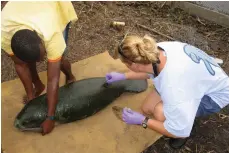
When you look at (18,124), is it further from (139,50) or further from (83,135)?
(139,50)

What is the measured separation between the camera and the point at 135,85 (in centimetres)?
296

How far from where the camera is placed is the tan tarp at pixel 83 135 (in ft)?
8.15

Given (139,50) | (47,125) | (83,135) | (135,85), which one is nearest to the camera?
(139,50)

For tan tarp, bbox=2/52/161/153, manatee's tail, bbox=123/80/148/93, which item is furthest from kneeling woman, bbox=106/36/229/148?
manatee's tail, bbox=123/80/148/93

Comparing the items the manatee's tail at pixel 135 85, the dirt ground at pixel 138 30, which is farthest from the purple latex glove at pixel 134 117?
the dirt ground at pixel 138 30

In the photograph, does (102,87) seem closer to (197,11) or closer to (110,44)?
(110,44)

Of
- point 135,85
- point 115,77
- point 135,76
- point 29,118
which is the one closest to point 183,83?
point 135,76

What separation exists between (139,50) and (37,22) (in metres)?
0.78

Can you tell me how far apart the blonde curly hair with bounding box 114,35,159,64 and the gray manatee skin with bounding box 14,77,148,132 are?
0.74 metres

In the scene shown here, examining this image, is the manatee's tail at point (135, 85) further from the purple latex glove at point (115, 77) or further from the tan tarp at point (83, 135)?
the purple latex glove at point (115, 77)

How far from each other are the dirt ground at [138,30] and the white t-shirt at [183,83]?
73 cm

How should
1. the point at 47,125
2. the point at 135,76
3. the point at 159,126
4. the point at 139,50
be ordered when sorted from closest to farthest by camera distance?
the point at 139,50 < the point at 159,126 < the point at 47,125 < the point at 135,76

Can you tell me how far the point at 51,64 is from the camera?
2.31m

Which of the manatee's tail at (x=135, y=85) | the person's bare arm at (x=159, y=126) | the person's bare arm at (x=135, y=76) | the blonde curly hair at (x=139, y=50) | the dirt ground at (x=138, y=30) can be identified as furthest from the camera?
the dirt ground at (x=138, y=30)
